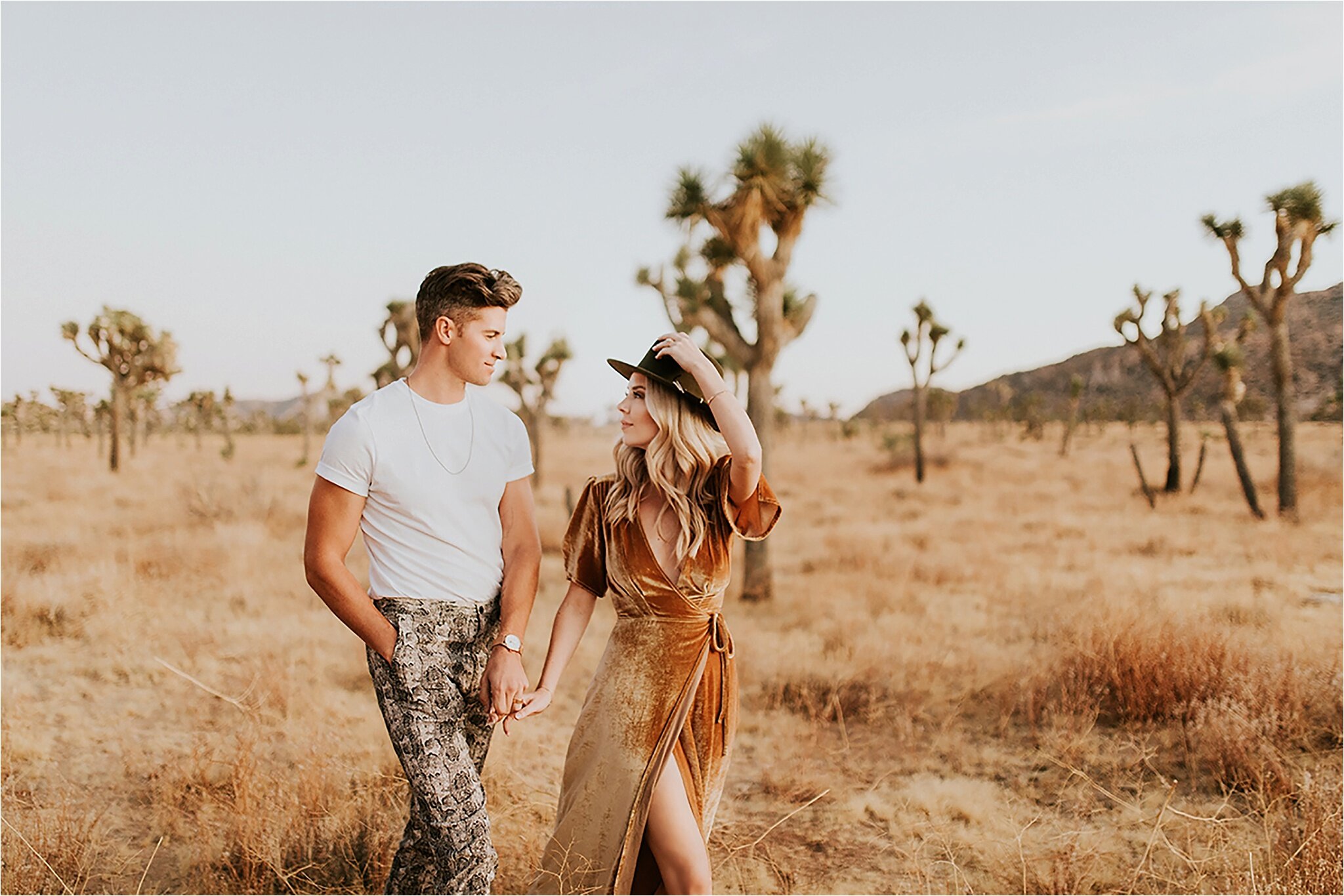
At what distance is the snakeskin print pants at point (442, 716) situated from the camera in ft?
7.51

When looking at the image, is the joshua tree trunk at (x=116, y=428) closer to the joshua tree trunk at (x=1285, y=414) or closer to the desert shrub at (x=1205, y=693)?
the desert shrub at (x=1205, y=693)

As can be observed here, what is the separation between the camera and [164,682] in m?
6.38

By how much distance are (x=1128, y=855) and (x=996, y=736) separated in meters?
1.59

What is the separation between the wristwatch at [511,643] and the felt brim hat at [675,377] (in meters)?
0.85

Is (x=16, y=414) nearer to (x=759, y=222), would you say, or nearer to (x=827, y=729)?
(x=759, y=222)

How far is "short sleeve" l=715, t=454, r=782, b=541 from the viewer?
2.54 m

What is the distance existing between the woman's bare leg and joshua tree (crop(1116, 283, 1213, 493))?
19.4 meters

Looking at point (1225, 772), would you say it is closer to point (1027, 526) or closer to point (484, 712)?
point (484, 712)

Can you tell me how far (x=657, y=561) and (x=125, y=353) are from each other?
2629 cm

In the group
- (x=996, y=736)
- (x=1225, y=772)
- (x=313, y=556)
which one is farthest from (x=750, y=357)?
(x=313, y=556)

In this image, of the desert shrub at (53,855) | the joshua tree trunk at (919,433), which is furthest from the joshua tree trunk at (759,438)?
the joshua tree trunk at (919,433)

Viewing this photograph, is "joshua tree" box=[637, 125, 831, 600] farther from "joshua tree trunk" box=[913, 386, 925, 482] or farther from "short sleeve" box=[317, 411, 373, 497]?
"joshua tree trunk" box=[913, 386, 925, 482]

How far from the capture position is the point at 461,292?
7.53 feet

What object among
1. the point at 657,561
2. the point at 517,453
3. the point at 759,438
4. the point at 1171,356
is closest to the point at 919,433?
the point at 1171,356
